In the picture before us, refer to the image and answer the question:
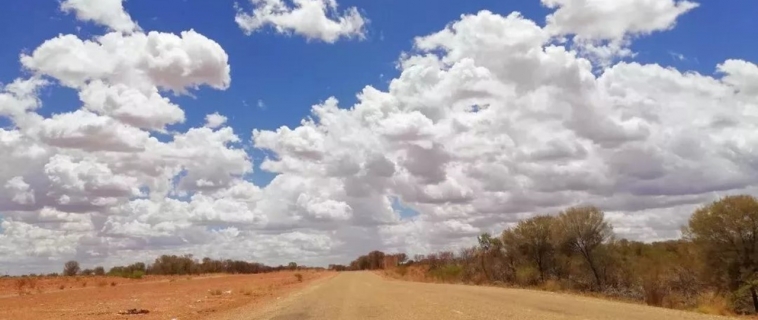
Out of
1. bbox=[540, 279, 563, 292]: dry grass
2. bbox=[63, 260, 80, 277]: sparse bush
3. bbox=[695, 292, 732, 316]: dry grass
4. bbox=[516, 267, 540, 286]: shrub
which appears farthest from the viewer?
bbox=[63, 260, 80, 277]: sparse bush

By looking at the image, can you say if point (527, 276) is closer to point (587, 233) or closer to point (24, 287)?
point (587, 233)

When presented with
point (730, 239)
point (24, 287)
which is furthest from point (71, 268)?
point (730, 239)

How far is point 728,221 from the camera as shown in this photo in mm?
37656

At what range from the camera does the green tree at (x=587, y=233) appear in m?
54.9

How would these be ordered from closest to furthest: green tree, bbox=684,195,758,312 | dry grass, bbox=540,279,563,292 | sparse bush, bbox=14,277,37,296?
green tree, bbox=684,195,758,312 < dry grass, bbox=540,279,563,292 < sparse bush, bbox=14,277,37,296

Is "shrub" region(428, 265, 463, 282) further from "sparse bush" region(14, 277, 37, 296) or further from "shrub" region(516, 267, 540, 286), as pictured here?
"sparse bush" region(14, 277, 37, 296)

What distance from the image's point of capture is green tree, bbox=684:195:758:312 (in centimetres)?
3628

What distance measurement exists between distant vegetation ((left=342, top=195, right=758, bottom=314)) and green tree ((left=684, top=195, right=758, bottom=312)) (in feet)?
0.15

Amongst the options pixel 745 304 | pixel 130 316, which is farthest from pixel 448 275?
pixel 130 316

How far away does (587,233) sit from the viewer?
182 ft

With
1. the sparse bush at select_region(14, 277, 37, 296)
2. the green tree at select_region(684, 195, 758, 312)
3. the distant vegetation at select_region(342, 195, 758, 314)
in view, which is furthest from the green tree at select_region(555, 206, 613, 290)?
the sparse bush at select_region(14, 277, 37, 296)

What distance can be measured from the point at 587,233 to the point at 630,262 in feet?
12.5

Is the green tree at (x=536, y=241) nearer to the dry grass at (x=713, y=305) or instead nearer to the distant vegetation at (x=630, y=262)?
the distant vegetation at (x=630, y=262)

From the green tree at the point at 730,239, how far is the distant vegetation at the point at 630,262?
0.15 ft
